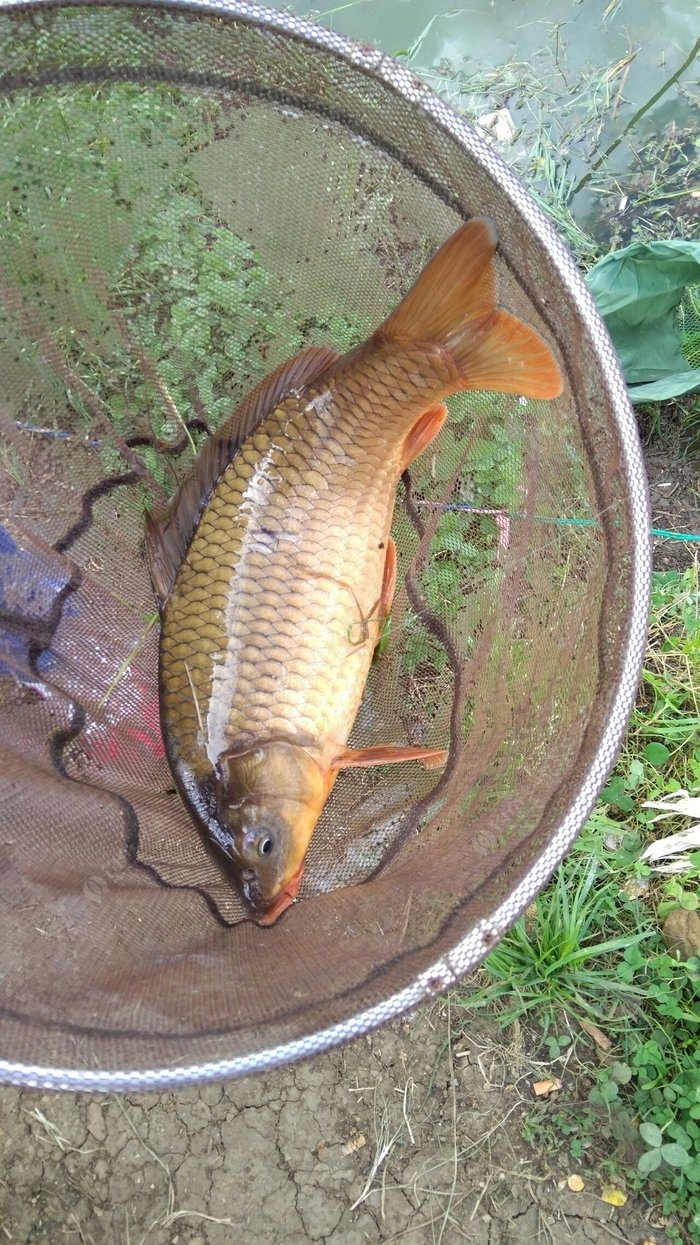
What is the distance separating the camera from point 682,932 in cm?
157

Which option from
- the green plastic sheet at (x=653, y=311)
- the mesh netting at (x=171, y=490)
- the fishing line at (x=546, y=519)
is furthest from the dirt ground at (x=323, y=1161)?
the green plastic sheet at (x=653, y=311)

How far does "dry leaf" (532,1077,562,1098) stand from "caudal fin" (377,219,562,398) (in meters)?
1.14

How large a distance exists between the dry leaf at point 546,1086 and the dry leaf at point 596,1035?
0.09m

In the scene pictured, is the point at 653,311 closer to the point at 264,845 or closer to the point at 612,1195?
the point at 264,845

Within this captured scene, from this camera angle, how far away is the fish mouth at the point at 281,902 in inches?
48.4

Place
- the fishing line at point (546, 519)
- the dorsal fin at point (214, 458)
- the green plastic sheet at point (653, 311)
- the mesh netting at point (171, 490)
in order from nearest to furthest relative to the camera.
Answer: the mesh netting at point (171, 490)
the fishing line at point (546, 519)
the dorsal fin at point (214, 458)
the green plastic sheet at point (653, 311)

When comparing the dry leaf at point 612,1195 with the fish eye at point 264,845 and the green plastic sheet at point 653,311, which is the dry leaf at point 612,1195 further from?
the green plastic sheet at point 653,311

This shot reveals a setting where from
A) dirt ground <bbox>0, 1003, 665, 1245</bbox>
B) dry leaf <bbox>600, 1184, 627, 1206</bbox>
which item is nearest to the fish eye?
dirt ground <bbox>0, 1003, 665, 1245</bbox>

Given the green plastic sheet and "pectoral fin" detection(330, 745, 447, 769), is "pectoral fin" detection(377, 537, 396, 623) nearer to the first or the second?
"pectoral fin" detection(330, 745, 447, 769)

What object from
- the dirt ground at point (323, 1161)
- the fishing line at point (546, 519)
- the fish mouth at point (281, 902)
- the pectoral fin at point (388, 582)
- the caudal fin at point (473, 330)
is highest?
the caudal fin at point (473, 330)

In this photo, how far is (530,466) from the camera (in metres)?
1.33

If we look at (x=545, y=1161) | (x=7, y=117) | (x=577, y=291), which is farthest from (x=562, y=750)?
(x=7, y=117)

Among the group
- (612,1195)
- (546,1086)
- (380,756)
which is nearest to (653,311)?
(380,756)

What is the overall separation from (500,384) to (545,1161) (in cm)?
126
